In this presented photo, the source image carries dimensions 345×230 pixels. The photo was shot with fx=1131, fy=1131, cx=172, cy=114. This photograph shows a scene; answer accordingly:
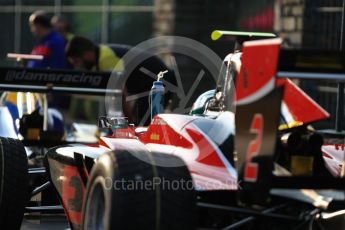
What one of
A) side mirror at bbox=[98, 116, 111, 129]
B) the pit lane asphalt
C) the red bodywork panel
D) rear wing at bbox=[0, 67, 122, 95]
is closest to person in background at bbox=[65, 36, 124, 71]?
rear wing at bbox=[0, 67, 122, 95]

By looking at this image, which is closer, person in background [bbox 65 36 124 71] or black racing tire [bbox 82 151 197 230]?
black racing tire [bbox 82 151 197 230]

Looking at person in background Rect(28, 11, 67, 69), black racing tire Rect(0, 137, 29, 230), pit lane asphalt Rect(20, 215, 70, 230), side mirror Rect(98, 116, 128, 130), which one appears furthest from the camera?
person in background Rect(28, 11, 67, 69)

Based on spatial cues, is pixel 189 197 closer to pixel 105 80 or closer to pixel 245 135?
pixel 245 135

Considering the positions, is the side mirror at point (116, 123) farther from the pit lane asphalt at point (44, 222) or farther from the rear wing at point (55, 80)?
the rear wing at point (55, 80)

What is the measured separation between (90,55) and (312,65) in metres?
7.31

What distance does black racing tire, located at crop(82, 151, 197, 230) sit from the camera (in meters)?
5.85

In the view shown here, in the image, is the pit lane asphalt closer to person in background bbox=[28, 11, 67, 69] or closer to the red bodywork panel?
the red bodywork panel

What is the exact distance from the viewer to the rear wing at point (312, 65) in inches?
231

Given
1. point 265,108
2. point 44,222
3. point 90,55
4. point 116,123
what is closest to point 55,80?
point 44,222

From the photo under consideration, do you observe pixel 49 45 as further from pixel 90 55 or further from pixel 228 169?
pixel 228 169

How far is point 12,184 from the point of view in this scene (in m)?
7.54

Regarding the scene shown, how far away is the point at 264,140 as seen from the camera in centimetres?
587

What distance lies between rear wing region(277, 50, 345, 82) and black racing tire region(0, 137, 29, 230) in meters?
2.44

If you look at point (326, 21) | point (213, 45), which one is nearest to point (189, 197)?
point (326, 21)
